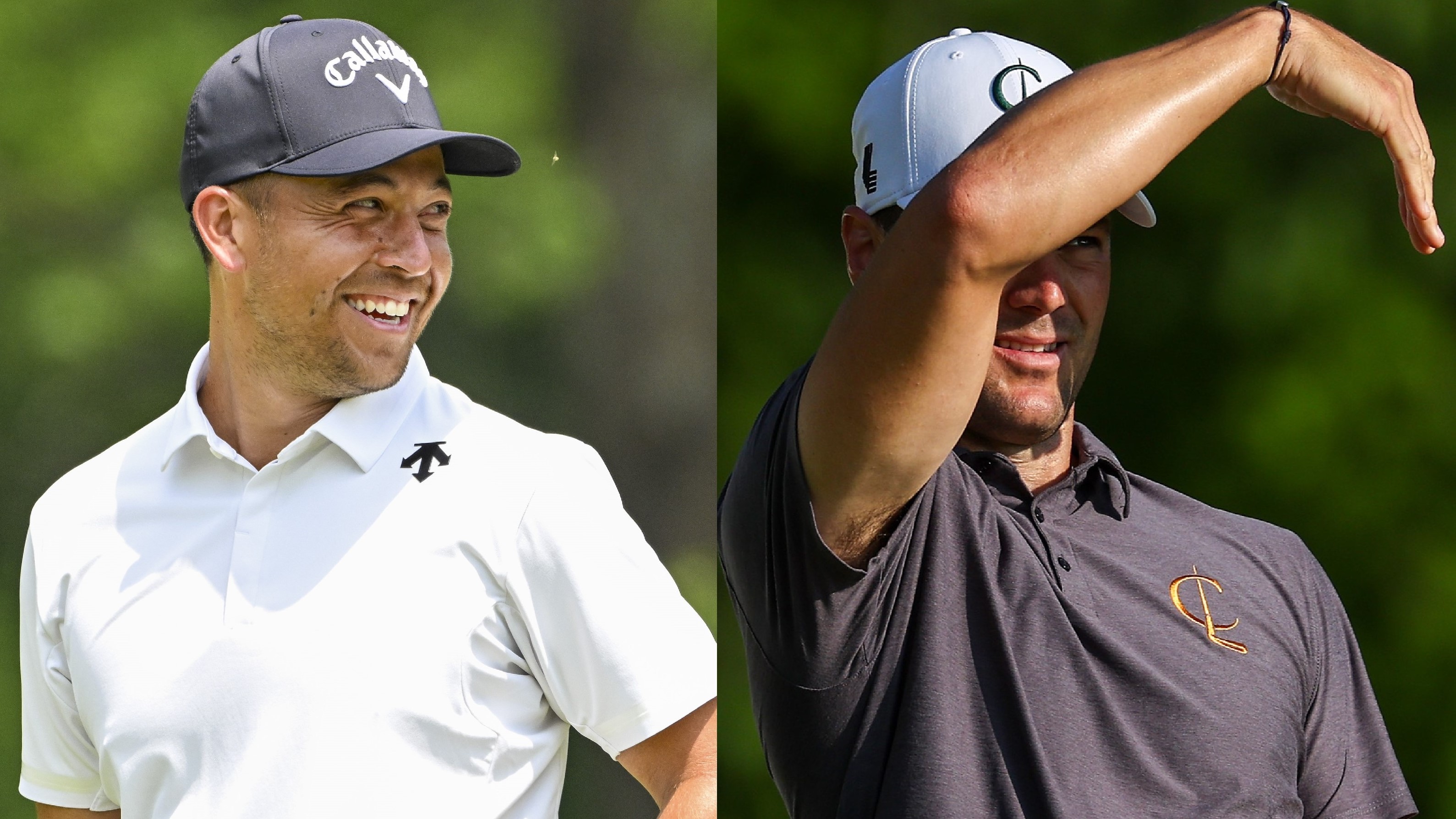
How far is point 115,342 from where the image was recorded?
1923 millimetres

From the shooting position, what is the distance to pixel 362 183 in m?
1.73

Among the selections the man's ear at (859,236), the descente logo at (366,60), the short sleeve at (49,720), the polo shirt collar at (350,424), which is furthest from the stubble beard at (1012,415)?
the short sleeve at (49,720)

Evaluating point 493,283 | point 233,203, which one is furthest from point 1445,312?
point 233,203

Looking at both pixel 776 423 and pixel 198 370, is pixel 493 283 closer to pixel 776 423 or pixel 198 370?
pixel 198 370

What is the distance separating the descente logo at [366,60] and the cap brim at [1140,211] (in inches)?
34.6

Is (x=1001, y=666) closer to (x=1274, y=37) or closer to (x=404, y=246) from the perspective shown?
(x=1274, y=37)

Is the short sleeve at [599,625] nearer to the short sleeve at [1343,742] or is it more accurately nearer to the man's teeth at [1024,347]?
the man's teeth at [1024,347]

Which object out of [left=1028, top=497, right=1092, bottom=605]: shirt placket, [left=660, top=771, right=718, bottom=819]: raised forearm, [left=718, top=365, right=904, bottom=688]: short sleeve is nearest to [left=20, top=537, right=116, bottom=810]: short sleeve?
[left=660, top=771, right=718, bottom=819]: raised forearm

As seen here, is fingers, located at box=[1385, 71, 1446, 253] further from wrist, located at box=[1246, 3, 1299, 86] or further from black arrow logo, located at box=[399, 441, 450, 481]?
black arrow logo, located at box=[399, 441, 450, 481]

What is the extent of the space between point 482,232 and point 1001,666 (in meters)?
0.94

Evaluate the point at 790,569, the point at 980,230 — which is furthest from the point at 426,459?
the point at 980,230

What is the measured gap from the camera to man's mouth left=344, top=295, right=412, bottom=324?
5.79 feet

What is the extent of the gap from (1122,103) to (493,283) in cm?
103

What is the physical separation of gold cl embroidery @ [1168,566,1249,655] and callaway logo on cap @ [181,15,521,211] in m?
0.98
